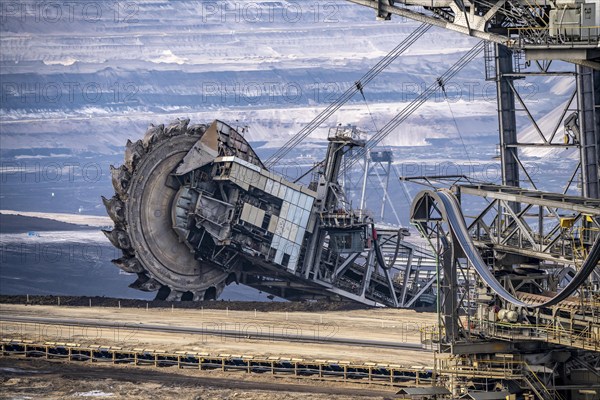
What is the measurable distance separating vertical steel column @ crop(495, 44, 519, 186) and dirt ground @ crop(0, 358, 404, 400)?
11.2m

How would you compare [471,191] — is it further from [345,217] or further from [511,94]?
[345,217]

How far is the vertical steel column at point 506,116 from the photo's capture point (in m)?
66.9

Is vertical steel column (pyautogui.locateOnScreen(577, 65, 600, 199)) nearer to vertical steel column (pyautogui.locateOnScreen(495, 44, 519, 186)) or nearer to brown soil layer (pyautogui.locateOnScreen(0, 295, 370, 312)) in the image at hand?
vertical steel column (pyautogui.locateOnScreen(495, 44, 519, 186))

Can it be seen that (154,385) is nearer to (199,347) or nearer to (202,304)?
(199,347)

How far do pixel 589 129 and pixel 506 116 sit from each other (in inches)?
231

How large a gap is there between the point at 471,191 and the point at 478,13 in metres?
8.07

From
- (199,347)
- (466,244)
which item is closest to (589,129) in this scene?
(466,244)

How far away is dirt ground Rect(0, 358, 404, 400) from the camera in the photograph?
6253cm

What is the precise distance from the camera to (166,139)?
85938 millimetres

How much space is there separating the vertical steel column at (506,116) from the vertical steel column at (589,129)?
4740mm

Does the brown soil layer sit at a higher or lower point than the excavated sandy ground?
higher

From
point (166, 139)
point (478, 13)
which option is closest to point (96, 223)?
point (166, 139)

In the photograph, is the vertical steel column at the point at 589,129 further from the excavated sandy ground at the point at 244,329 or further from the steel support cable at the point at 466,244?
the excavated sandy ground at the point at 244,329

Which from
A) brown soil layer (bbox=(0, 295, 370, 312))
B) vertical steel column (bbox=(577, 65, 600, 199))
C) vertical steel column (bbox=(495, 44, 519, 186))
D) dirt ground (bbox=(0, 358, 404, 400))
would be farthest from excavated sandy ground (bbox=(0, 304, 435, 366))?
vertical steel column (bbox=(577, 65, 600, 199))
